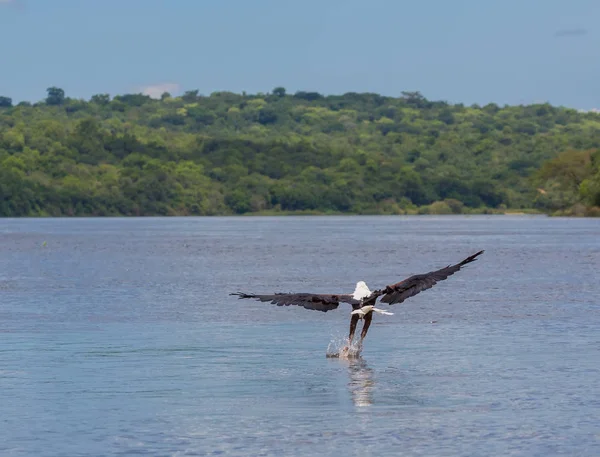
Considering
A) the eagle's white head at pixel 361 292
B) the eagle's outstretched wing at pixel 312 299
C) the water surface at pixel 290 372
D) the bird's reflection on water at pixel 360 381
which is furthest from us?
the eagle's white head at pixel 361 292

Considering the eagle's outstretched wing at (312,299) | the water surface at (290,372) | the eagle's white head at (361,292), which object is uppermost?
the eagle's white head at (361,292)

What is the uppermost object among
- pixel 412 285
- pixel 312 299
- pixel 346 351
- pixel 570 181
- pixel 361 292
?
pixel 570 181

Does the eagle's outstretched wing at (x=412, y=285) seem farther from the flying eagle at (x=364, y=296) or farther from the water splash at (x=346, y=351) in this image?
the water splash at (x=346, y=351)

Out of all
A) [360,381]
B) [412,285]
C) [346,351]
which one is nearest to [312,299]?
[360,381]

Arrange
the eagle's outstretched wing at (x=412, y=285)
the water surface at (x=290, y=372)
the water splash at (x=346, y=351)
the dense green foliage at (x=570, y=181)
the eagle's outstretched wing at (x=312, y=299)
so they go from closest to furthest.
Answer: the water surface at (x=290, y=372) → the eagle's outstretched wing at (x=312, y=299) → the eagle's outstretched wing at (x=412, y=285) → the water splash at (x=346, y=351) → the dense green foliage at (x=570, y=181)

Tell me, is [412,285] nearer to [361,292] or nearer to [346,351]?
[361,292]

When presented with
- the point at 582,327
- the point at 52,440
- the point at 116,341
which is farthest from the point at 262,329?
the point at 52,440

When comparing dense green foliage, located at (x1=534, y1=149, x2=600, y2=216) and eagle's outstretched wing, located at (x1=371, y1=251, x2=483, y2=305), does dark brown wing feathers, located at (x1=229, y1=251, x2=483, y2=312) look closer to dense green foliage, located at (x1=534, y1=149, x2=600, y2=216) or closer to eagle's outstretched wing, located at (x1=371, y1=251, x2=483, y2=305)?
eagle's outstretched wing, located at (x1=371, y1=251, x2=483, y2=305)

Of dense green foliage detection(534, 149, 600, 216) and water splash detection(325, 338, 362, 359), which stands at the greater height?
dense green foliage detection(534, 149, 600, 216)

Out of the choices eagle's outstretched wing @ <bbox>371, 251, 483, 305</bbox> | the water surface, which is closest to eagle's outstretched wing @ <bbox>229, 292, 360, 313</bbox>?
eagle's outstretched wing @ <bbox>371, 251, 483, 305</bbox>

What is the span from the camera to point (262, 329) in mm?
30391

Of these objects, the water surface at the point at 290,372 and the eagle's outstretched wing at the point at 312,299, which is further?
the eagle's outstretched wing at the point at 312,299

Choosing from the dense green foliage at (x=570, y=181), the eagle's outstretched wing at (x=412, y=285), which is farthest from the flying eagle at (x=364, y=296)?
the dense green foliage at (x=570, y=181)

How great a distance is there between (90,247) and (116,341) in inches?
2207
